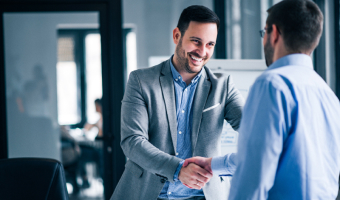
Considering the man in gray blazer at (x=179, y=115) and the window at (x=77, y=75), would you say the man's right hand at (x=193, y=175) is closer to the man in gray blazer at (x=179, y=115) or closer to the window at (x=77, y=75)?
the man in gray blazer at (x=179, y=115)

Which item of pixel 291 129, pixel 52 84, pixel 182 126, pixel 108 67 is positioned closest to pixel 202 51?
pixel 182 126

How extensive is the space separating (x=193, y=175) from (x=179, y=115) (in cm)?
30

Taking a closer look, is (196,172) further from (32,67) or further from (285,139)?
(32,67)

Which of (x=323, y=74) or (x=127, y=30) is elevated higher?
(x=127, y=30)

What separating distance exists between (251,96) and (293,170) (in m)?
0.21

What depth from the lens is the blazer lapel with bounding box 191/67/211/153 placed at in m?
1.26

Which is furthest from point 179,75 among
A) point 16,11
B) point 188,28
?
point 16,11

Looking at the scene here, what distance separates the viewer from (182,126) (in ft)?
4.25

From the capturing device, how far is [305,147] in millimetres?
687

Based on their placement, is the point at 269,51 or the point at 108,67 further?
the point at 108,67

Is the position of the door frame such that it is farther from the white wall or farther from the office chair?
the office chair

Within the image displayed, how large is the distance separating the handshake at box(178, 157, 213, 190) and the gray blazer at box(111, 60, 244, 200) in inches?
3.8

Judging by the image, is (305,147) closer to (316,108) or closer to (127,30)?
(316,108)

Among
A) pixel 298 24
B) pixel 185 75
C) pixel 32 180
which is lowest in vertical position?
pixel 32 180
